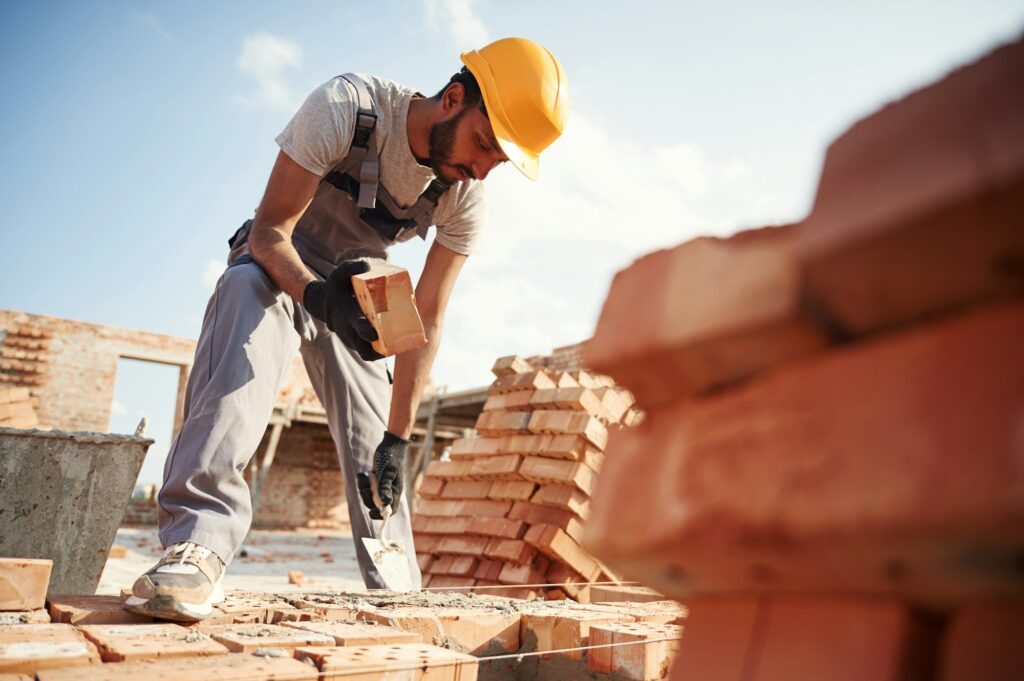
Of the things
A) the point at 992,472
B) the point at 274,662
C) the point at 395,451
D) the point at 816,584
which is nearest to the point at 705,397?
the point at 816,584

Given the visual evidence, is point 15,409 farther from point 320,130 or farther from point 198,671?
point 198,671

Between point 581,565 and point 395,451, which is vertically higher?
point 395,451

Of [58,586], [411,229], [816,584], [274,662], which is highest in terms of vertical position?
[411,229]

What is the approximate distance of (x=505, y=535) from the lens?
171 inches

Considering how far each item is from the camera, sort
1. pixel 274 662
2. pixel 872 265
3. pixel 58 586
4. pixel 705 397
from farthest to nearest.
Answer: pixel 58 586 → pixel 274 662 → pixel 705 397 → pixel 872 265

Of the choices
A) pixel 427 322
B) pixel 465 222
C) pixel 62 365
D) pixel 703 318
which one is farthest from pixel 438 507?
pixel 62 365

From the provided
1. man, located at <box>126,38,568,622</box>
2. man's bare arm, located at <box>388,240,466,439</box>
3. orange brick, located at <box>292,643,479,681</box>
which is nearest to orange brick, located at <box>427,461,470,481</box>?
man's bare arm, located at <box>388,240,466,439</box>

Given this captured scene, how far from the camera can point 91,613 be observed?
72.2 inches

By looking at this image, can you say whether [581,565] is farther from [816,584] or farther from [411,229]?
[816,584]

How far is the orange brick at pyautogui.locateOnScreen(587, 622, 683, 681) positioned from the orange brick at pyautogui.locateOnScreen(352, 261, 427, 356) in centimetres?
106

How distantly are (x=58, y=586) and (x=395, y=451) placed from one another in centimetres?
139

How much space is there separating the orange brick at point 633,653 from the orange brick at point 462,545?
2.59 m

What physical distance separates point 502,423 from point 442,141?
2461 millimetres

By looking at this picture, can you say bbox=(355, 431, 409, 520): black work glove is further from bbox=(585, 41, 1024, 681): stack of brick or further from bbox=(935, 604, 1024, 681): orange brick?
bbox=(935, 604, 1024, 681): orange brick
